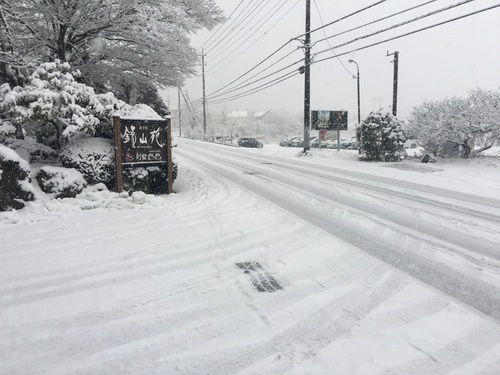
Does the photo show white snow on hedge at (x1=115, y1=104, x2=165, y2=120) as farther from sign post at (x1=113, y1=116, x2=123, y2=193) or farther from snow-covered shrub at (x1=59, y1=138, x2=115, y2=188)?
snow-covered shrub at (x1=59, y1=138, x2=115, y2=188)

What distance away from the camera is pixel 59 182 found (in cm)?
636

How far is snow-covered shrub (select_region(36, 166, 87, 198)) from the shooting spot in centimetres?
629

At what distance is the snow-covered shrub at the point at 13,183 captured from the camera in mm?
5508

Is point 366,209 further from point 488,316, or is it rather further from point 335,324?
point 335,324

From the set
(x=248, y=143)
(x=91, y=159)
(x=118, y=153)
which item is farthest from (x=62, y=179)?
(x=248, y=143)

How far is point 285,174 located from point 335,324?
892 cm

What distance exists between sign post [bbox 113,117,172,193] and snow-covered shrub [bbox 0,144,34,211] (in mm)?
1648

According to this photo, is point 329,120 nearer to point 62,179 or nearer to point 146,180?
point 146,180

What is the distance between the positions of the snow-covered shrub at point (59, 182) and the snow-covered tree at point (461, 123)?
51.0 ft

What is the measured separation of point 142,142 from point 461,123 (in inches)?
559

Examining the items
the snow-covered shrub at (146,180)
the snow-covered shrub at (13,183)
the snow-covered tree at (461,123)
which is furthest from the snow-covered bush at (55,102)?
the snow-covered tree at (461,123)

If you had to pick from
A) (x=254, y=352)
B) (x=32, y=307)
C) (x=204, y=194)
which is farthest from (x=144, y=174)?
(x=254, y=352)

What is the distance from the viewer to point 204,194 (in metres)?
7.69

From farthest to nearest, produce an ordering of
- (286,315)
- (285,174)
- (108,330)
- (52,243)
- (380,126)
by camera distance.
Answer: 1. (380,126)
2. (285,174)
3. (52,243)
4. (286,315)
5. (108,330)
